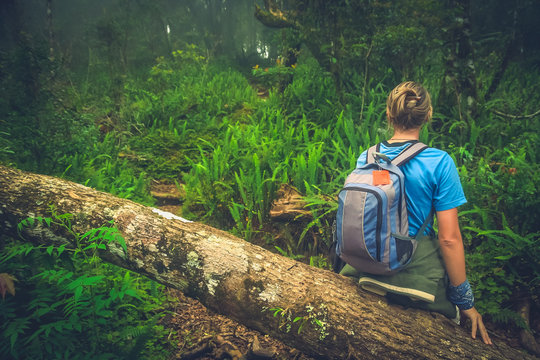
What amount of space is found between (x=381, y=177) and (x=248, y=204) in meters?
1.98

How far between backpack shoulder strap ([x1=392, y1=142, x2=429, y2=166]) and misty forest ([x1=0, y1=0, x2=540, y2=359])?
0.85m

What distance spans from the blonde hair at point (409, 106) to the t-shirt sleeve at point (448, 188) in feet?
0.88

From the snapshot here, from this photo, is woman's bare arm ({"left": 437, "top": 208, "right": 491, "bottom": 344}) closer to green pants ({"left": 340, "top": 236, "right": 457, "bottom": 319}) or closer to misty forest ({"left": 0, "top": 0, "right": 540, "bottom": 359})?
green pants ({"left": 340, "top": 236, "right": 457, "bottom": 319})

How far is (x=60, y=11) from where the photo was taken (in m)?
22.7

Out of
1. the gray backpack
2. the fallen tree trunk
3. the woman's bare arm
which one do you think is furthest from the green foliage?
the woman's bare arm

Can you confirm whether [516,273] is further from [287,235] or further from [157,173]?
[157,173]

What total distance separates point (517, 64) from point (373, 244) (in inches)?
348

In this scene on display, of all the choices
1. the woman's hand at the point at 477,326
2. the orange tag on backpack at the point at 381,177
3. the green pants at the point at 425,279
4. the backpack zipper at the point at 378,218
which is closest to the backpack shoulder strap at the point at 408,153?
the orange tag on backpack at the point at 381,177

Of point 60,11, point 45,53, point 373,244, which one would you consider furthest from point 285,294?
point 60,11

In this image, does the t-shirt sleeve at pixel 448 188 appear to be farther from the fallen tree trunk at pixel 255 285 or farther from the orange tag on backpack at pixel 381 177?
the fallen tree trunk at pixel 255 285

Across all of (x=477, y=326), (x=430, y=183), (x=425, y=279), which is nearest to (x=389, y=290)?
(x=425, y=279)

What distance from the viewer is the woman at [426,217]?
1.60 metres

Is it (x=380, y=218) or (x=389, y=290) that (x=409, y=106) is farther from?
(x=389, y=290)

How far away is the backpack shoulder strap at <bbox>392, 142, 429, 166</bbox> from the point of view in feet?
5.29
